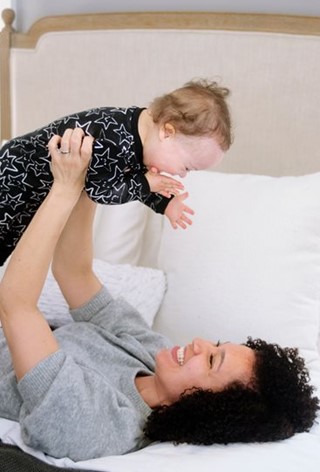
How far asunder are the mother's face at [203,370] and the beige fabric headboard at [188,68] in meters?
1.16

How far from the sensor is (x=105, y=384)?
1.29 metres

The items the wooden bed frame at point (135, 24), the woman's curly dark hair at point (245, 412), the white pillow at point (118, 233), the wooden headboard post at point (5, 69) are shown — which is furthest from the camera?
the wooden headboard post at point (5, 69)

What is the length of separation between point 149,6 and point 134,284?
49.0 inches

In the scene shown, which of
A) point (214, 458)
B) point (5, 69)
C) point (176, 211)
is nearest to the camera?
point (214, 458)

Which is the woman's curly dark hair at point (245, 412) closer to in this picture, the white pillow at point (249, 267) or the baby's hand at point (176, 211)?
the baby's hand at point (176, 211)

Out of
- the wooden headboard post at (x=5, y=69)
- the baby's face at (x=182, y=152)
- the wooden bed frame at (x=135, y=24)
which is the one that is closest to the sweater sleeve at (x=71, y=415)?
the baby's face at (x=182, y=152)

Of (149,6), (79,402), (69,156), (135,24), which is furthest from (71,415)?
(149,6)

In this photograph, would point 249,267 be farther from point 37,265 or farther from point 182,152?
point 37,265

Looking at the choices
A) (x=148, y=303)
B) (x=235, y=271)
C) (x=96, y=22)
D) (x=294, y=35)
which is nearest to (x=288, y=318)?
(x=235, y=271)

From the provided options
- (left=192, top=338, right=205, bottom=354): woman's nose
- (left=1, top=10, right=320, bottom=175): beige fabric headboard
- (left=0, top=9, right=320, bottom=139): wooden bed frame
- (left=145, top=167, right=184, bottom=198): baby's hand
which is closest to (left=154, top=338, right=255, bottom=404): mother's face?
(left=192, top=338, right=205, bottom=354): woman's nose

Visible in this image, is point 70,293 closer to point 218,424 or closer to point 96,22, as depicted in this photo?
point 218,424

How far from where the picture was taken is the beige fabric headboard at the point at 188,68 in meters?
2.31

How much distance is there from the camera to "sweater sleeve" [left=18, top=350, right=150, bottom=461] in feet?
3.89

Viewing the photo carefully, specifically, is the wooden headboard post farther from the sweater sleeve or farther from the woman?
the sweater sleeve
